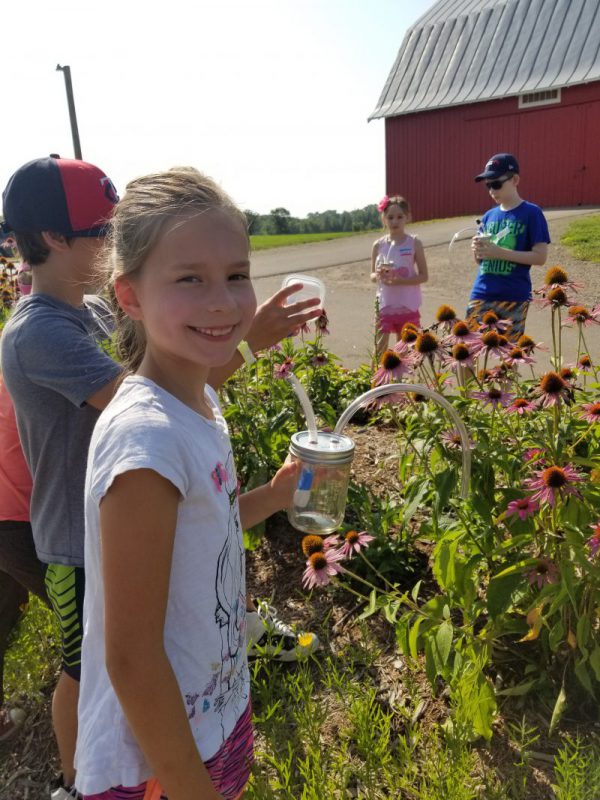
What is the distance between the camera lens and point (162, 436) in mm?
989

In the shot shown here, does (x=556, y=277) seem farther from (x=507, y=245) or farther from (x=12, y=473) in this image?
(x=12, y=473)

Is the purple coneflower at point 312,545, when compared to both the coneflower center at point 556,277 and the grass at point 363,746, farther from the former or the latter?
the coneflower center at point 556,277

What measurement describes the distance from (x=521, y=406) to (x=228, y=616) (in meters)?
1.33

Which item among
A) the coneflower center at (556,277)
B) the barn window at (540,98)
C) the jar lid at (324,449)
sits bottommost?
the jar lid at (324,449)

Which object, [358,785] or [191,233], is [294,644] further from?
[191,233]

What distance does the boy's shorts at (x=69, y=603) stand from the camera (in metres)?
1.66

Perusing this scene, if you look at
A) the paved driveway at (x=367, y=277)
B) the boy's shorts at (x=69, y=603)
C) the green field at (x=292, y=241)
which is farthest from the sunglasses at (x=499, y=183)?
the green field at (x=292, y=241)

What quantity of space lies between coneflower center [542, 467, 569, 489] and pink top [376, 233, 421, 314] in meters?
3.29

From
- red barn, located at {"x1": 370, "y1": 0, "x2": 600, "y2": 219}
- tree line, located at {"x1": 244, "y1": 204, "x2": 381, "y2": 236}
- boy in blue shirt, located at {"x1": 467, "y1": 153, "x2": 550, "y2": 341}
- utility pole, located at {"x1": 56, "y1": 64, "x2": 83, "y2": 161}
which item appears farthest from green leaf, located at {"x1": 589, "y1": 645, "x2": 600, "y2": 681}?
tree line, located at {"x1": 244, "y1": 204, "x2": 381, "y2": 236}

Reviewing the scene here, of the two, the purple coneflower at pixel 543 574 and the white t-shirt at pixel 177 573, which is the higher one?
the white t-shirt at pixel 177 573

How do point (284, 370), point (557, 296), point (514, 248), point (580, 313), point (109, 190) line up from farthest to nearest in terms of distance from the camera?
point (514, 248)
point (284, 370)
point (580, 313)
point (557, 296)
point (109, 190)

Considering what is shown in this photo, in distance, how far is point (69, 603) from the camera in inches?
65.8

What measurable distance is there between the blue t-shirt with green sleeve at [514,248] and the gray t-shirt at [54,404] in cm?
304

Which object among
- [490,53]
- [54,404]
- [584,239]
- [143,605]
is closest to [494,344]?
[54,404]
